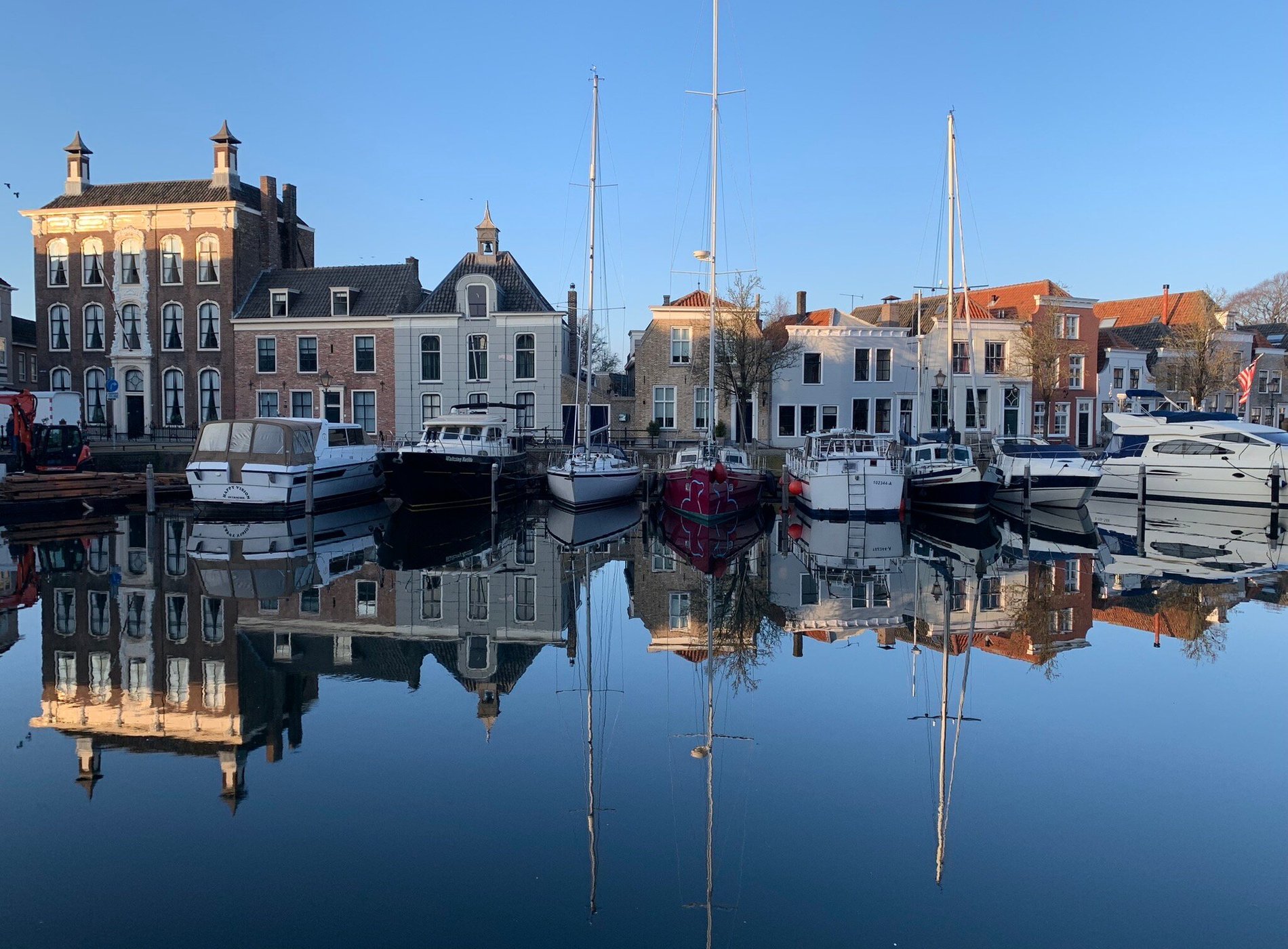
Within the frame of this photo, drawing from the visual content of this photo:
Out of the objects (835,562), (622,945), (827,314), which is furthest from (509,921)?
(827,314)

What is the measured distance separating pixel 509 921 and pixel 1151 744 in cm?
669

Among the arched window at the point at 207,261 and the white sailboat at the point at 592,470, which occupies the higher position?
the arched window at the point at 207,261

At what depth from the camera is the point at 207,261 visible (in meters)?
44.7

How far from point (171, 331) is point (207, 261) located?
150 inches

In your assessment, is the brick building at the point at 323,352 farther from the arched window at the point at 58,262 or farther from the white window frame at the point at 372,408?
the arched window at the point at 58,262

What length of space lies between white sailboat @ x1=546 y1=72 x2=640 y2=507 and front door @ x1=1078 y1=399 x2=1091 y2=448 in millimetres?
30021

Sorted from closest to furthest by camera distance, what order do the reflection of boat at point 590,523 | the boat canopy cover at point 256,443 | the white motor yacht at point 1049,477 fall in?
the reflection of boat at point 590,523, the boat canopy cover at point 256,443, the white motor yacht at point 1049,477

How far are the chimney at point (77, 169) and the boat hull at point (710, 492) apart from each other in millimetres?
34486

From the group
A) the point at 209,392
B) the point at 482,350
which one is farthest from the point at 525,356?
the point at 209,392

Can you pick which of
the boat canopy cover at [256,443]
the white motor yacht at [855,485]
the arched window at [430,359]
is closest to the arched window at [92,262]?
the arched window at [430,359]

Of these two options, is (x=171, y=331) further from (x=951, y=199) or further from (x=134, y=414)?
(x=951, y=199)

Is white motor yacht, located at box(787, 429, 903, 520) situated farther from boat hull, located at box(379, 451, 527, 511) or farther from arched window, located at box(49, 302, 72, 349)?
arched window, located at box(49, 302, 72, 349)

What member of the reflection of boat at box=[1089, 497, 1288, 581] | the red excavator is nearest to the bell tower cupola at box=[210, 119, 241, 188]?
the red excavator

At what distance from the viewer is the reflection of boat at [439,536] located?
68.1 ft
